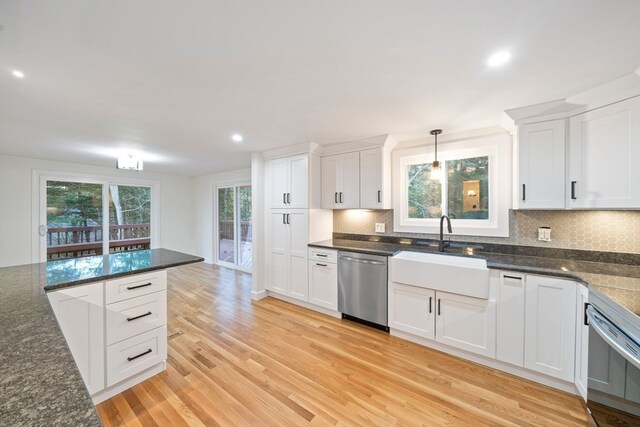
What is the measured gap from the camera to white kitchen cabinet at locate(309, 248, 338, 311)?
306 cm

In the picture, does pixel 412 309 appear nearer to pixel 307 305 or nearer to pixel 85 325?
pixel 307 305

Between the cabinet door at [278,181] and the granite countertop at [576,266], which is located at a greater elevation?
the cabinet door at [278,181]

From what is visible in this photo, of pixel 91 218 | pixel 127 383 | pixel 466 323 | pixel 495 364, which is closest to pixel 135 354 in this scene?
pixel 127 383

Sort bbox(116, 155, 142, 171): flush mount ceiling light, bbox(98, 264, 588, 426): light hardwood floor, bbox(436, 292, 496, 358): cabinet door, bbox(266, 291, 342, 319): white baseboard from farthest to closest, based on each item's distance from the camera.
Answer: bbox(266, 291, 342, 319): white baseboard, bbox(116, 155, 142, 171): flush mount ceiling light, bbox(436, 292, 496, 358): cabinet door, bbox(98, 264, 588, 426): light hardwood floor

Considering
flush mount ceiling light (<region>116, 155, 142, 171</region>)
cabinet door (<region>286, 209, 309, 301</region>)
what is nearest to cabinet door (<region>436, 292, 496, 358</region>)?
cabinet door (<region>286, 209, 309, 301</region>)

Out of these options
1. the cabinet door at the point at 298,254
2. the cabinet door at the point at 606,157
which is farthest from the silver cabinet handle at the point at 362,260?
the cabinet door at the point at 606,157

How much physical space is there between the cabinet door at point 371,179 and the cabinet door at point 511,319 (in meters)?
1.47

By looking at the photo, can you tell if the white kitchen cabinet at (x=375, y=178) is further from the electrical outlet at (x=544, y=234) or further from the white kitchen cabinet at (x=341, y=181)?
the electrical outlet at (x=544, y=234)

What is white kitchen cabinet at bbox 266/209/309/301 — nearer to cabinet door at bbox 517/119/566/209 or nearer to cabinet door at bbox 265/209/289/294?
cabinet door at bbox 265/209/289/294

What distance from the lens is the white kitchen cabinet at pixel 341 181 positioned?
10.6 ft

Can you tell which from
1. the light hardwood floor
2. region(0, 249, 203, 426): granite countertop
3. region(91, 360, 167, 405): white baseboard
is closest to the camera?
region(0, 249, 203, 426): granite countertop

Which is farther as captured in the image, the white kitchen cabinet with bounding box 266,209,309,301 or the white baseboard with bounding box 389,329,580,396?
the white kitchen cabinet with bounding box 266,209,309,301

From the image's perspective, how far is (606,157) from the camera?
1.83m

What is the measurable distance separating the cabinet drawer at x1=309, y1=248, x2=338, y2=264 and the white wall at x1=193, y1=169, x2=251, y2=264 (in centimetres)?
318
